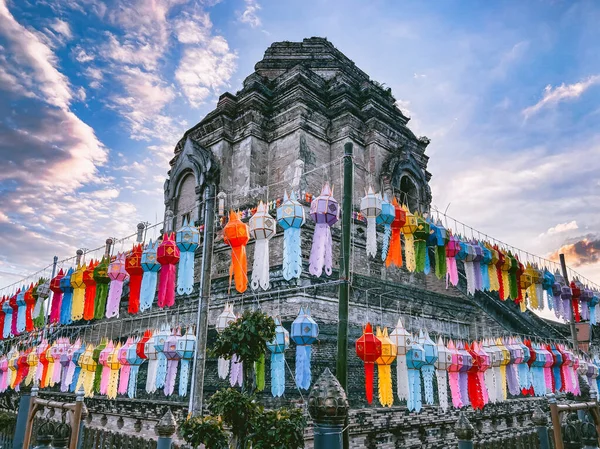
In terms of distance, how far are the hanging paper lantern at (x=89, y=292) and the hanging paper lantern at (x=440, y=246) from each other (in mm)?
9073

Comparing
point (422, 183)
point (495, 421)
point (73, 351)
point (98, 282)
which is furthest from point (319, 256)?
point (422, 183)

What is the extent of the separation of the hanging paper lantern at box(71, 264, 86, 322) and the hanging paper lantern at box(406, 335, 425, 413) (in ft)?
29.2

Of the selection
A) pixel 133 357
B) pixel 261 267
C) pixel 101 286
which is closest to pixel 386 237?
pixel 261 267

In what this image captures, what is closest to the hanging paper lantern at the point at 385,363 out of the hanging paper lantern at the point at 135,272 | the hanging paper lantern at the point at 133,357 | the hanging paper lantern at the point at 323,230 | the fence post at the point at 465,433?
the hanging paper lantern at the point at 323,230

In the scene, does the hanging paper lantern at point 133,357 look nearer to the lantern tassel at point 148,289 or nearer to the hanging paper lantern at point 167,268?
the lantern tassel at point 148,289

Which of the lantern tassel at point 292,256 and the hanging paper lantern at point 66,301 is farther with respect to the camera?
the hanging paper lantern at point 66,301

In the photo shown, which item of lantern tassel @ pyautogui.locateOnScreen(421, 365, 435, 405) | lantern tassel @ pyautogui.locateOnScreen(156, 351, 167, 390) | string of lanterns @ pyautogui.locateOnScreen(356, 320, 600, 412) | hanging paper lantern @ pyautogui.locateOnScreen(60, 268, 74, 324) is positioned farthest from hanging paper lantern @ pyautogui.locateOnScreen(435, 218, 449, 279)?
hanging paper lantern @ pyautogui.locateOnScreen(60, 268, 74, 324)

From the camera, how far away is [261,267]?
29.8 feet

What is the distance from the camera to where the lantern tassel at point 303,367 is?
9427mm

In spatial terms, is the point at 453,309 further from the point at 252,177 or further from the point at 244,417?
the point at 244,417

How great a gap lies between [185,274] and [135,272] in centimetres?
167

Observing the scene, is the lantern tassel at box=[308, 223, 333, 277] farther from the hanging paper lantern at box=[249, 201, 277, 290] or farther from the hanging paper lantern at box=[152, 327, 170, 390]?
the hanging paper lantern at box=[152, 327, 170, 390]

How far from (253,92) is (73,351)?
12997mm

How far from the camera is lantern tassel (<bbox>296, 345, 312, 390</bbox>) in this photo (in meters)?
9.43
